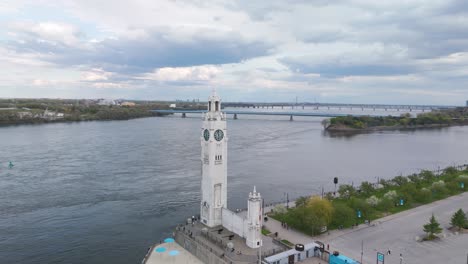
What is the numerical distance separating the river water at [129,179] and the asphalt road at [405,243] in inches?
662

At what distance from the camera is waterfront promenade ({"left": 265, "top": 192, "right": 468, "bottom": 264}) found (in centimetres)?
2802

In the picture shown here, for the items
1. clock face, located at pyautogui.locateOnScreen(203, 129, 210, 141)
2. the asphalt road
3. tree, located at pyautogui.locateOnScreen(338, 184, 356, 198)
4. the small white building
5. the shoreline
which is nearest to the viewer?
the small white building

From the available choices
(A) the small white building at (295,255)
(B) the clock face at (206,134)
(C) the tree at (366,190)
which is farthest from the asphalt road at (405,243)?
(B) the clock face at (206,134)

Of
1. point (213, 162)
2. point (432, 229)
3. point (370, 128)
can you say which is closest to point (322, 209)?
point (432, 229)

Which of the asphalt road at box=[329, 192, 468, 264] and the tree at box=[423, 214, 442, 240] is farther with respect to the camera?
the tree at box=[423, 214, 442, 240]

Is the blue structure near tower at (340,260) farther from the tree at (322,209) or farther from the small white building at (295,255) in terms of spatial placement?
the tree at (322,209)

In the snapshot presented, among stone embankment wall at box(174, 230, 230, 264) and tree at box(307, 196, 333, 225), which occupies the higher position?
tree at box(307, 196, 333, 225)

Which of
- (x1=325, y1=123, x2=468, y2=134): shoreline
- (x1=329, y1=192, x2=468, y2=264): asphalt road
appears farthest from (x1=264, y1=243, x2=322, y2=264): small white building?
(x1=325, y1=123, x2=468, y2=134): shoreline

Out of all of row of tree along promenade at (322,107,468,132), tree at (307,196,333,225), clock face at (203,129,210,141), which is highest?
clock face at (203,129,210,141)

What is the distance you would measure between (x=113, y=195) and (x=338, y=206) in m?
31.0

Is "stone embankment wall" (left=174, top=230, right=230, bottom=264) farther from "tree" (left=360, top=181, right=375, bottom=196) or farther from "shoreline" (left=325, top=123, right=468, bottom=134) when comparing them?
"shoreline" (left=325, top=123, right=468, bottom=134)

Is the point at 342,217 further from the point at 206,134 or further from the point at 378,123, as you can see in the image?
the point at 378,123

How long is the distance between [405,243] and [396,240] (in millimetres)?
805

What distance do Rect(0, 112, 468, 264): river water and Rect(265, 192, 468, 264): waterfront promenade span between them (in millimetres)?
15625
